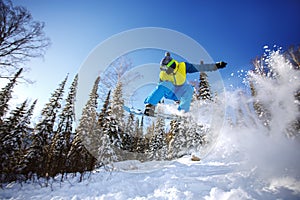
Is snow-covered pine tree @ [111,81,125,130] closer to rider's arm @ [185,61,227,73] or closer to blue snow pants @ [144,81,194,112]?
blue snow pants @ [144,81,194,112]

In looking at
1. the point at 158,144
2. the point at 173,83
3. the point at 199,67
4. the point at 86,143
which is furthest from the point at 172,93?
the point at 158,144

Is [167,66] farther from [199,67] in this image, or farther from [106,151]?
[106,151]

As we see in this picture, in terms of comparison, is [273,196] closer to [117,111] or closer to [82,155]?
[82,155]

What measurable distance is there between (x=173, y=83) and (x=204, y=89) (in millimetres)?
10294

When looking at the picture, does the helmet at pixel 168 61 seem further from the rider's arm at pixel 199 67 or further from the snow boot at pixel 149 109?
the snow boot at pixel 149 109

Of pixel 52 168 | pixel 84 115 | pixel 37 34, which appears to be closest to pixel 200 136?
pixel 84 115

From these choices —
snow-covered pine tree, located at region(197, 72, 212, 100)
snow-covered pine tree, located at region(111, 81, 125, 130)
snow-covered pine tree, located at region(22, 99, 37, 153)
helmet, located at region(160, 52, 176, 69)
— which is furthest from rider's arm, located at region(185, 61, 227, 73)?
snow-covered pine tree, located at region(22, 99, 37, 153)

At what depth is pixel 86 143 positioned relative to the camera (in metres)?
11.3

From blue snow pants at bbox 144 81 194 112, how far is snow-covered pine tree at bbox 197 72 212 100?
29.0ft

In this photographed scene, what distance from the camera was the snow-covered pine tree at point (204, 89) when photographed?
49.2ft

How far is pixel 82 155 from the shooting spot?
31.0 feet

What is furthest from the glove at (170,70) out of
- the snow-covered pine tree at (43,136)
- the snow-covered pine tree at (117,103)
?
the snow-covered pine tree at (43,136)

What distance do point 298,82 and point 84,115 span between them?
1419cm

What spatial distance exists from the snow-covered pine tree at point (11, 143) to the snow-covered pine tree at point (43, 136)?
0.65 m
